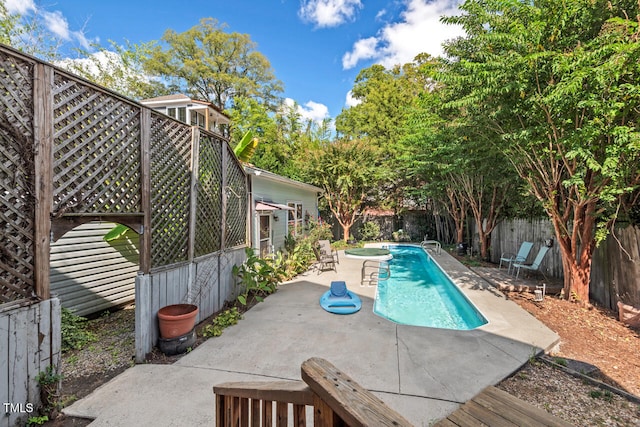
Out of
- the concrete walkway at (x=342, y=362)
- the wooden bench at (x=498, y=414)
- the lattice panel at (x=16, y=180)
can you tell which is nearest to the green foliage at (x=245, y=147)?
the concrete walkway at (x=342, y=362)

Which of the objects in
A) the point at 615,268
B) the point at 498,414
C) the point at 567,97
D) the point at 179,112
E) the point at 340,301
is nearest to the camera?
the point at 498,414

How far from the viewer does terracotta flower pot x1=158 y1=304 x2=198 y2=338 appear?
174 inches

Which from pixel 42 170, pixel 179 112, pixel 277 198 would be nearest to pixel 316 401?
pixel 42 170

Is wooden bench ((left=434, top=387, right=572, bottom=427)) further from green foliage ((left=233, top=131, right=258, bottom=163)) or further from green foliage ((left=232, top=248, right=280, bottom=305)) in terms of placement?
green foliage ((left=233, top=131, right=258, bottom=163))

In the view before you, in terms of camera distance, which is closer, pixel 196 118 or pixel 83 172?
pixel 83 172

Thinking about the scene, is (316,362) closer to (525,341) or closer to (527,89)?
(525,341)

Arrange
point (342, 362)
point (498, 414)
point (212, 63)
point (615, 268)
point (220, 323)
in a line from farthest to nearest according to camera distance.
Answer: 1. point (212, 63)
2. point (615, 268)
3. point (220, 323)
4. point (342, 362)
5. point (498, 414)

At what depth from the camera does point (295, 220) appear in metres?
13.8

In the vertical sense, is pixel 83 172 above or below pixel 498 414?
above

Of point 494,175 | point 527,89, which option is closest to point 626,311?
point 527,89

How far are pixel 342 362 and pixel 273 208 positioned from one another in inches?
271

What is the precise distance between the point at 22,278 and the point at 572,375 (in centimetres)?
664

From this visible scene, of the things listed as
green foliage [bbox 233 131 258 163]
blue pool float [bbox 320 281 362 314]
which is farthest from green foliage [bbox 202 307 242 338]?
green foliage [bbox 233 131 258 163]

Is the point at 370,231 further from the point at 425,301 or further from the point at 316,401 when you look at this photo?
the point at 316,401
